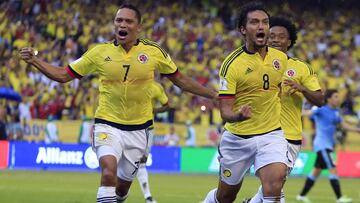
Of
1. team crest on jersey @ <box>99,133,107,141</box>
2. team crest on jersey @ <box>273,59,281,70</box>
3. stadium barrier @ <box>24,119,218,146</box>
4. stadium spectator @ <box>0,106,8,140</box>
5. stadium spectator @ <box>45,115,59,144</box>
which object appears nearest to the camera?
team crest on jersey @ <box>273,59,281,70</box>

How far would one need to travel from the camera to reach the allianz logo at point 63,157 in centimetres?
2820

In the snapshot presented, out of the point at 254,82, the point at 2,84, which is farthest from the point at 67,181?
the point at 254,82

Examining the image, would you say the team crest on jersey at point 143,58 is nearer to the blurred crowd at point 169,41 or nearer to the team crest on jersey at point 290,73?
the team crest on jersey at point 290,73

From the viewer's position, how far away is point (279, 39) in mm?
12539

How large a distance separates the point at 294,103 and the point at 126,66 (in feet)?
8.06

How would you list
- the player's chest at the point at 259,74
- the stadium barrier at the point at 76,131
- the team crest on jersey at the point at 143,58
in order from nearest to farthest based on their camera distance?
the player's chest at the point at 259,74, the team crest on jersey at the point at 143,58, the stadium barrier at the point at 76,131

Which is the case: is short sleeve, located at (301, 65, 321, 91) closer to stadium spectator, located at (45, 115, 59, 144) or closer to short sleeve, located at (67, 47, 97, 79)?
short sleeve, located at (67, 47, 97, 79)

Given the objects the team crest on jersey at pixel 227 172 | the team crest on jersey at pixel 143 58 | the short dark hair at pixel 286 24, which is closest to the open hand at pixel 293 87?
the short dark hair at pixel 286 24

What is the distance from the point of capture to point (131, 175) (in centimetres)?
1190

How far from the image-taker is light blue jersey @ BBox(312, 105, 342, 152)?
19.3 meters

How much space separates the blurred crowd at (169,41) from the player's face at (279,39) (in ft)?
66.3

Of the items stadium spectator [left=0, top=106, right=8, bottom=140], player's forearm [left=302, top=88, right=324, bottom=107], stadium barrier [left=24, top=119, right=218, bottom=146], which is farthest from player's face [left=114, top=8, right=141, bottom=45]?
stadium barrier [left=24, top=119, right=218, bottom=146]

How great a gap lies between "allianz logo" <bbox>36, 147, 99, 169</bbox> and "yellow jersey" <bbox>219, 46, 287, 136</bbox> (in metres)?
17.3

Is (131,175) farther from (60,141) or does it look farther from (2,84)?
(2,84)
